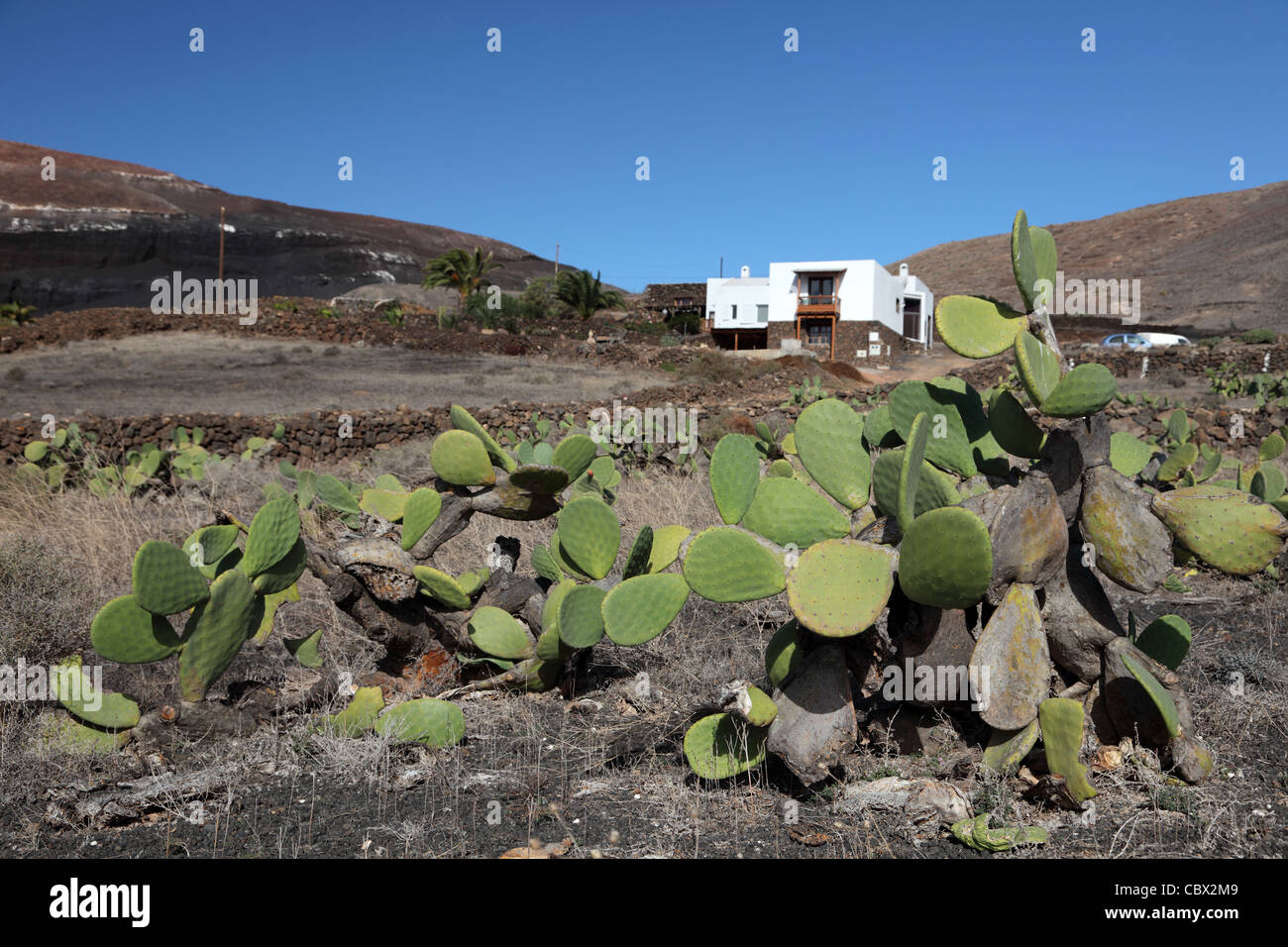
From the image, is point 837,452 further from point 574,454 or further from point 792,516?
point 574,454

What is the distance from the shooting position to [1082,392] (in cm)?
210

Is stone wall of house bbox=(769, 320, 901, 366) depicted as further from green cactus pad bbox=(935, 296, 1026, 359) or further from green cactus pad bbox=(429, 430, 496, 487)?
green cactus pad bbox=(935, 296, 1026, 359)

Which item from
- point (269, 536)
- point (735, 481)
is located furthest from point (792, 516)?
point (269, 536)

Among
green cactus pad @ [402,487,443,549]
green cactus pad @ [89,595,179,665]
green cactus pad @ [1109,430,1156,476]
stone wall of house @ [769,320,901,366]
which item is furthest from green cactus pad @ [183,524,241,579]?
stone wall of house @ [769,320,901,366]

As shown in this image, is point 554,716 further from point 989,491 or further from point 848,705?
point 989,491

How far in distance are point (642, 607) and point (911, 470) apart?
2.71 feet

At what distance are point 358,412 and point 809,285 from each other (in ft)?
79.6

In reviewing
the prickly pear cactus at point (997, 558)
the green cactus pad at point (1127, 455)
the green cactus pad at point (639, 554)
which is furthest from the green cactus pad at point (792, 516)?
the green cactus pad at point (1127, 455)

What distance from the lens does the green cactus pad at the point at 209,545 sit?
2.68 metres

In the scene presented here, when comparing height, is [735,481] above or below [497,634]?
above

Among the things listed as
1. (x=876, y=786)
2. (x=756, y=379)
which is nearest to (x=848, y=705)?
(x=876, y=786)

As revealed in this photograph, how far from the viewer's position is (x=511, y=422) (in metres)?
12.0

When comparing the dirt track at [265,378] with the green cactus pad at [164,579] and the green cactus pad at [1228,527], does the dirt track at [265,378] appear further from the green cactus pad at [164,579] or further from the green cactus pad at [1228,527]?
the green cactus pad at [1228,527]
